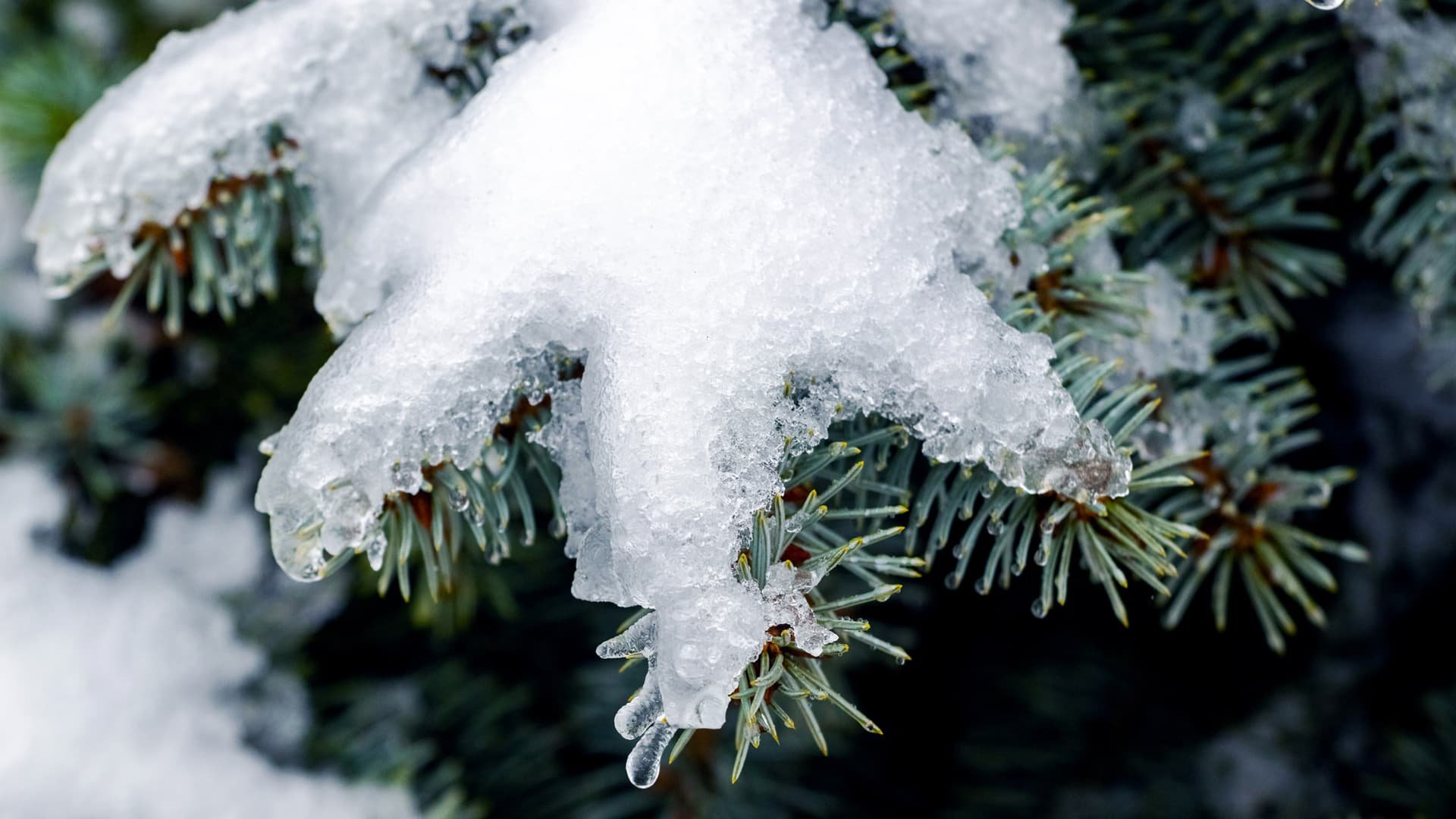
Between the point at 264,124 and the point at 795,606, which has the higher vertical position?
the point at 264,124

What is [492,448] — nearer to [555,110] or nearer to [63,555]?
[555,110]

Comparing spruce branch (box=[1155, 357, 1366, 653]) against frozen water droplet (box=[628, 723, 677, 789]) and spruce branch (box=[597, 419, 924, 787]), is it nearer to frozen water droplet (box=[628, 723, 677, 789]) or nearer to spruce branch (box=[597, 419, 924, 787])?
spruce branch (box=[597, 419, 924, 787])

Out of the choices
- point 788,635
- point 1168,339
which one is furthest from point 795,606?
point 1168,339

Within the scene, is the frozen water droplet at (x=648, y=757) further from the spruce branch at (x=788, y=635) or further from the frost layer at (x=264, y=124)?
the frost layer at (x=264, y=124)

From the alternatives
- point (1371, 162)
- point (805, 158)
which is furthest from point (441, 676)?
point (1371, 162)

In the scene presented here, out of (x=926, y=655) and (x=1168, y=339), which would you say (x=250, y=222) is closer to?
(x=1168, y=339)

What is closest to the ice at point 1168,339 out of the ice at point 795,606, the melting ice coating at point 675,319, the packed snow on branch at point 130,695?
the melting ice coating at point 675,319
